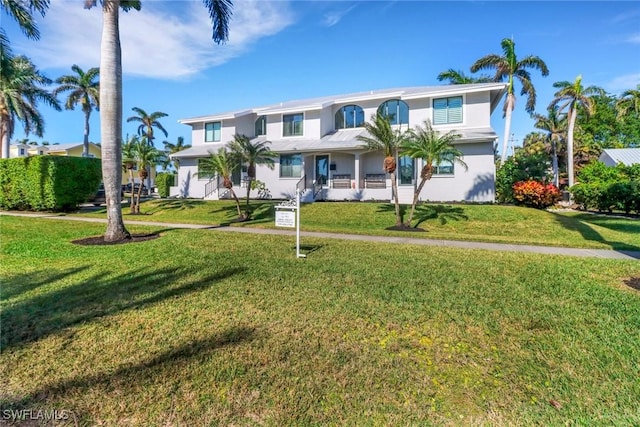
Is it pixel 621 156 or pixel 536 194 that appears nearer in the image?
pixel 536 194

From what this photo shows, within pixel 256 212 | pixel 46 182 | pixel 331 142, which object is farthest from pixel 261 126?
pixel 46 182

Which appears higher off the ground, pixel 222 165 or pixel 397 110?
pixel 397 110

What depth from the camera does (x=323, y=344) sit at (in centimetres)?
396

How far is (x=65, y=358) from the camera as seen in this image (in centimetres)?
368

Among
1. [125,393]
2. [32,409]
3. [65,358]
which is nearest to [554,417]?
[125,393]

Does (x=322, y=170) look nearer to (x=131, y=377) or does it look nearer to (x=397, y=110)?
(x=397, y=110)

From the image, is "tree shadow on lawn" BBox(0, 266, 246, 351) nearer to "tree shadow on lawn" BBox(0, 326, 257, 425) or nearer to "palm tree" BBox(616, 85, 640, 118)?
"tree shadow on lawn" BBox(0, 326, 257, 425)

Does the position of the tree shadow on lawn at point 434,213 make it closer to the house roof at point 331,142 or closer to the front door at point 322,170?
the house roof at point 331,142

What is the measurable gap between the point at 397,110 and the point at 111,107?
17716 mm

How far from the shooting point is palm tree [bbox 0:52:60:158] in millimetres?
26062

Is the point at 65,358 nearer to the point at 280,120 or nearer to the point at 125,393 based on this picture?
the point at 125,393

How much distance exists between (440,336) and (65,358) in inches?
174

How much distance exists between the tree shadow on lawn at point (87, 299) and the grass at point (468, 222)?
7691 millimetres

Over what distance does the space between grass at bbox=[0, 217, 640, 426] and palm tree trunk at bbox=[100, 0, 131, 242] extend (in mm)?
3696
